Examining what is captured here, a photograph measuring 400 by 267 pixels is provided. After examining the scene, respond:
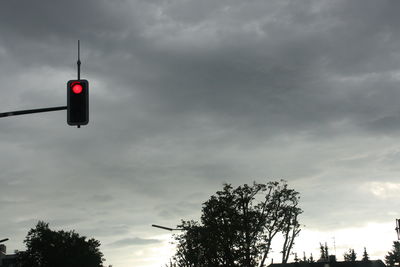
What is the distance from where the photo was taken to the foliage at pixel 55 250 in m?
101

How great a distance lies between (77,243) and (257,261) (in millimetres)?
64092

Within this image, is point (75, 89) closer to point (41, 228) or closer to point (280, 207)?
point (280, 207)

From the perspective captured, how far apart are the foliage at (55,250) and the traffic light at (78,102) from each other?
9219 cm

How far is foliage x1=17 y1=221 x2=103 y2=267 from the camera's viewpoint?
101 meters

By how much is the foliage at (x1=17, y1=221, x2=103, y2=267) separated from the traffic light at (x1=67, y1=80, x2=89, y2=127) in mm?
92193

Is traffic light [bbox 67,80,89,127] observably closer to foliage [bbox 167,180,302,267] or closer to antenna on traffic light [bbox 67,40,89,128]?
antenna on traffic light [bbox 67,40,89,128]

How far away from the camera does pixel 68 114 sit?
12883 mm

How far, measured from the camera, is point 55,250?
102 metres

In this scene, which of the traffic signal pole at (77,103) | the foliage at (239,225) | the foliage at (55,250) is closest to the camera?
the traffic signal pole at (77,103)

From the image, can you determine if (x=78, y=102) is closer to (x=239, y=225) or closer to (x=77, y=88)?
(x=77, y=88)

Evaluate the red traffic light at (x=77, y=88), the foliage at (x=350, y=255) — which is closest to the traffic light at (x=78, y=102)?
the red traffic light at (x=77, y=88)

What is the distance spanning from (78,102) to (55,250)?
95.0 metres

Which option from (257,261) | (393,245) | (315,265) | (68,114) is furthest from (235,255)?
(393,245)

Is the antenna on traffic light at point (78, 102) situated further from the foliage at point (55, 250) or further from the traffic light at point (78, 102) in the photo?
the foliage at point (55, 250)
